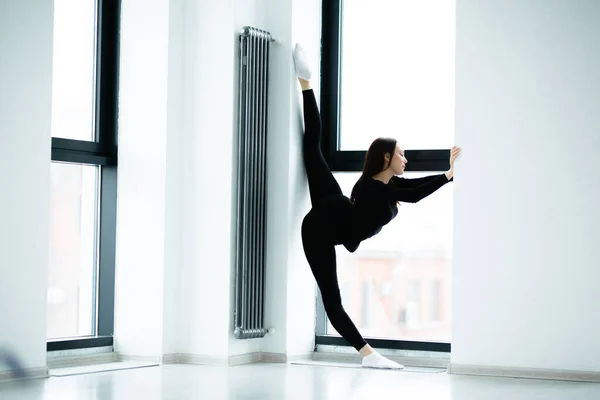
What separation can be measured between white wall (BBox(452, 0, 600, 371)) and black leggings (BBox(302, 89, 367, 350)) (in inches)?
27.2

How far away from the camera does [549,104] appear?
5.00 m

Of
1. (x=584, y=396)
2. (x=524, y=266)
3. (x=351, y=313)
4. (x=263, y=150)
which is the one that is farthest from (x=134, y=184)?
(x=584, y=396)

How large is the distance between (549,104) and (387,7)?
1419mm

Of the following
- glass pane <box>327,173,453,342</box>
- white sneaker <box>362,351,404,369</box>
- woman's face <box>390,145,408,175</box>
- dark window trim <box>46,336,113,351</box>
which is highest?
woman's face <box>390,145,408,175</box>

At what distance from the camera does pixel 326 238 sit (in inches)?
219

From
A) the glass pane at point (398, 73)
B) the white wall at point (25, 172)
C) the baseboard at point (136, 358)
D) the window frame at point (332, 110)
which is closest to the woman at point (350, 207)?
the window frame at point (332, 110)

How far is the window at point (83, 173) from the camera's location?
18.2ft

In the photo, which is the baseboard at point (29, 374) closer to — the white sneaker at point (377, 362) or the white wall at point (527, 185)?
the white sneaker at point (377, 362)

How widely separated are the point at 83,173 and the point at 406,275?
2.10m

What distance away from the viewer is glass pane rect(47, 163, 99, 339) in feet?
18.1

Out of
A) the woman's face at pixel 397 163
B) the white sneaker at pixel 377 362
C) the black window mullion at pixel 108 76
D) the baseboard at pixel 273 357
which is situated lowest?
the baseboard at pixel 273 357

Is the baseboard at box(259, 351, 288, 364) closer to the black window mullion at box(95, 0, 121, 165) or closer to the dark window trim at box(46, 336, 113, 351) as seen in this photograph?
the dark window trim at box(46, 336, 113, 351)

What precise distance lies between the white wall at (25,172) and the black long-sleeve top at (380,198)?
176 cm

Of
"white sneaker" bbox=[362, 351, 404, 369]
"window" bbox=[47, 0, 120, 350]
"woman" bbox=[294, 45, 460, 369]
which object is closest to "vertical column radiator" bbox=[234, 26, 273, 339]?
"woman" bbox=[294, 45, 460, 369]
